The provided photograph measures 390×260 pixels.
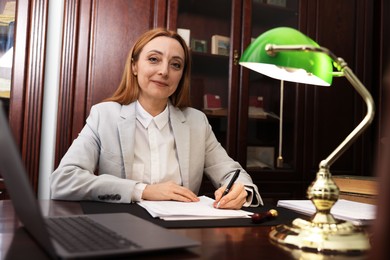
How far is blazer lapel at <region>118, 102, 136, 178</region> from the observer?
1641mm

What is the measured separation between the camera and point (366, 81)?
2799 millimetres

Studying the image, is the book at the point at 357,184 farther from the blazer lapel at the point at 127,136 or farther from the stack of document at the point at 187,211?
the blazer lapel at the point at 127,136

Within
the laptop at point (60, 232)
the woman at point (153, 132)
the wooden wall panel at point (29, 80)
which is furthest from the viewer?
the wooden wall panel at point (29, 80)

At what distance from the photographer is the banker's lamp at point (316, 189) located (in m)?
0.67

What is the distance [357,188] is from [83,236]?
99cm

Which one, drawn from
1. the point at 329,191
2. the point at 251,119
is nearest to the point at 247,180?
the point at 329,191

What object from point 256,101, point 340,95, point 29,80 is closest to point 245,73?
point 256,101

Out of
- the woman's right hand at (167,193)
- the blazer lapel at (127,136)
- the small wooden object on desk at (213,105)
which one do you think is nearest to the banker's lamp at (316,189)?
the woman's right hand at (167,193)

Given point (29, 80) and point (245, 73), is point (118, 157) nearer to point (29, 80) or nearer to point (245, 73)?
point (29, 80)

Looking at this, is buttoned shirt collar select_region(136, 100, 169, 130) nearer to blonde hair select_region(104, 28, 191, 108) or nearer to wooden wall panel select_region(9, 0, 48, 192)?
blonde hair select_region(104, 28, 191, 108)

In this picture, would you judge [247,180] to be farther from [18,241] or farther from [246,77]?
[246,77]

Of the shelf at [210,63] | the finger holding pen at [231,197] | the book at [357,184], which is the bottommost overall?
the finger holding pen at [231,197]

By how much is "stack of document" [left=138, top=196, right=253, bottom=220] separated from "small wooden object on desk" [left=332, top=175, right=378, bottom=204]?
1.44 feet

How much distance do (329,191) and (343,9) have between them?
239cm
